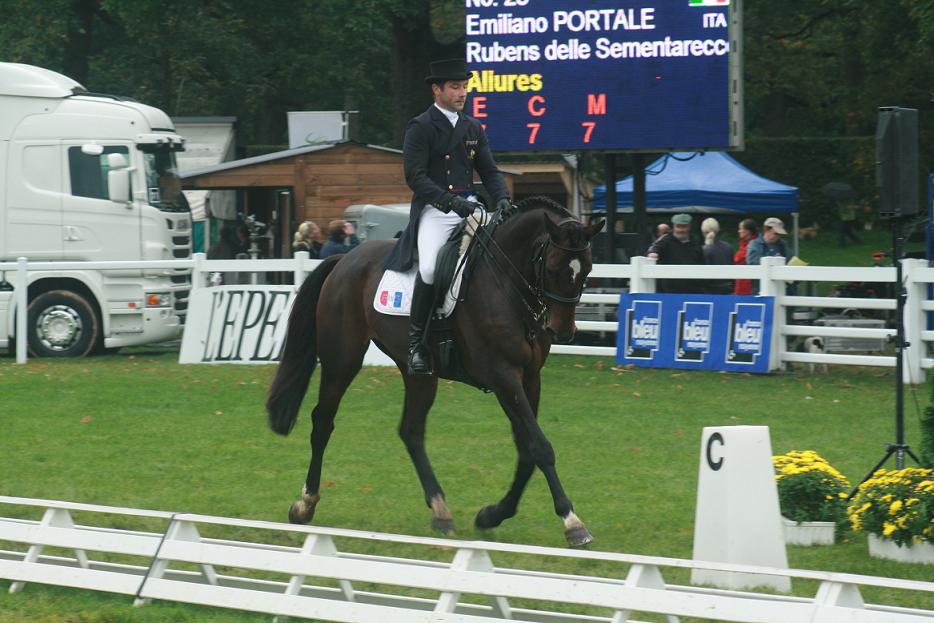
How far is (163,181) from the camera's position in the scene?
22.1m

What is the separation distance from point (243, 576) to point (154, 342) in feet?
45.0

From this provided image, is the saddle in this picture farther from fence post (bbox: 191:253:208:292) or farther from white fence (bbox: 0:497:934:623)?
fence post (bbox: 191:253:208:292)

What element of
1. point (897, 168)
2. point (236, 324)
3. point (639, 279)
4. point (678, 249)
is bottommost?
point (236, 324)

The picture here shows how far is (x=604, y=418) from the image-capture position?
1384 cm

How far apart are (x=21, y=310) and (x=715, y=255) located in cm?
929

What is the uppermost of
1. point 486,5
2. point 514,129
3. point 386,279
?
point 486,5

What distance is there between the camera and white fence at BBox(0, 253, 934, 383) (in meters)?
15.8

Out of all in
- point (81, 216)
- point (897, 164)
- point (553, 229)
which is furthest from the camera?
point (81, 216)

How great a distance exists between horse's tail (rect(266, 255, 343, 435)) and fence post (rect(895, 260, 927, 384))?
807 centimetres

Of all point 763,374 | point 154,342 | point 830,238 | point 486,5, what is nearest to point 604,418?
point 763,374

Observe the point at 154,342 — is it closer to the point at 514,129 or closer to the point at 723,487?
the point at 514,129

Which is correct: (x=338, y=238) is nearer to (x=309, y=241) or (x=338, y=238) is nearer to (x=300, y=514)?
(x=309, y=241)

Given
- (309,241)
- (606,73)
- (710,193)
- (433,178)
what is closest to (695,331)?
(606,73)

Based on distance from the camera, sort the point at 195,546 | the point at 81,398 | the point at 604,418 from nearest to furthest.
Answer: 1. the point at 195,546
2. the point at 604,418
3. the point at 81,398
